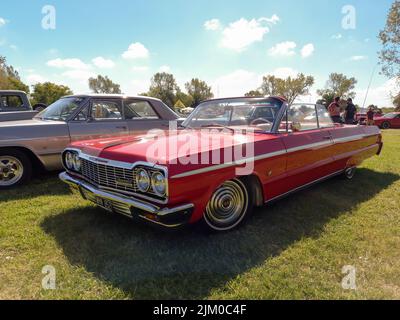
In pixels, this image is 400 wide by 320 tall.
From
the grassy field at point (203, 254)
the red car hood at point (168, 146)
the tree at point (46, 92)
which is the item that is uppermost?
the tree at point (46, 92)

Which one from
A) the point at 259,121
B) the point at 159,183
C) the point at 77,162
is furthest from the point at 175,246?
the point at 259,121

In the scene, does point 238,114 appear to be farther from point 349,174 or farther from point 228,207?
point 349,174

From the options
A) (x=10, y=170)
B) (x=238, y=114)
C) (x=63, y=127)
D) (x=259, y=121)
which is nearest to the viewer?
(x=259, y=121)

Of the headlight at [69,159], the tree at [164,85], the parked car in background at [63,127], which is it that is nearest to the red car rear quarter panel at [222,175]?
the headlight at [69,159]

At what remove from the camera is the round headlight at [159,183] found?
240 cm

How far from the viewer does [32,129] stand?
459 cm

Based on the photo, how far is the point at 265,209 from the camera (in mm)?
3775

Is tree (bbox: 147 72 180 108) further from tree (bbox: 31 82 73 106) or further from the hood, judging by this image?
the hood

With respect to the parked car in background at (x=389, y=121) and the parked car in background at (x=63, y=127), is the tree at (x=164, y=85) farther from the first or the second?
the parked car in background at (x=63, y=127)

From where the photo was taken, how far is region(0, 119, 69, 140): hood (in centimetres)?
440

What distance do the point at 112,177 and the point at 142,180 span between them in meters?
0.44

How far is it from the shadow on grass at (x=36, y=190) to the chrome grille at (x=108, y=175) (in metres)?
1.44
